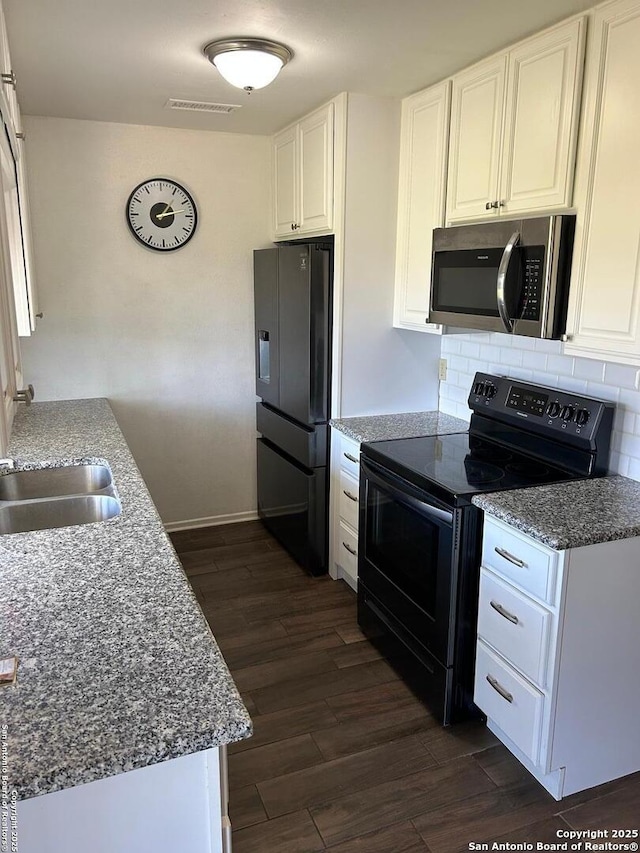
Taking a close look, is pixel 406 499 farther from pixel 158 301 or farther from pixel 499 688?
pixel 158 301

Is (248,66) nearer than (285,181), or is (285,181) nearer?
(248,66)

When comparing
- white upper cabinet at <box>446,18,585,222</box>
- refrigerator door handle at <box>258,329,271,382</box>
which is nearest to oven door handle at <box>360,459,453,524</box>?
white upper cabinet at <box>446,18,585,222</box>

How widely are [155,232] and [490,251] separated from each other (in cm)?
205

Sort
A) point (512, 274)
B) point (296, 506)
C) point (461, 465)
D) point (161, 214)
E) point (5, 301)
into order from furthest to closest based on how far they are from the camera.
Answer: point (161, 214), point (296, 506), point (461, 465), point (512, 274), point (5, 301)

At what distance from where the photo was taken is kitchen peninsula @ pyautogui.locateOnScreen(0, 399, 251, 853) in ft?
3.00

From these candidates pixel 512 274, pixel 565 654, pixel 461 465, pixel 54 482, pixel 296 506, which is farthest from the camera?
pixel 296 506

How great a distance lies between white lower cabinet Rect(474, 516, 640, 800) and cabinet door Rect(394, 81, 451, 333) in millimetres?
1291

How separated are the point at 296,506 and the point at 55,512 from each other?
5.05 ft

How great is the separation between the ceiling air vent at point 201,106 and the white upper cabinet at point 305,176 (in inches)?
15.1

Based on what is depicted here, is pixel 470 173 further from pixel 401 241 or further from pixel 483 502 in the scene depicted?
pixel 483 502

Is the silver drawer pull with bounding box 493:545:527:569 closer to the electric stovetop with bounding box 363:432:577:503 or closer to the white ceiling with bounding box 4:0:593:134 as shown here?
the electric stovetop with bounding box 363:432:577:503

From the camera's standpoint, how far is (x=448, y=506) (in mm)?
2166

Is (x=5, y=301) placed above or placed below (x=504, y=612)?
above

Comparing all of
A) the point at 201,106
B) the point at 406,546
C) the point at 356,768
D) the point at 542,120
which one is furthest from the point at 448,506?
the point at 201,106
